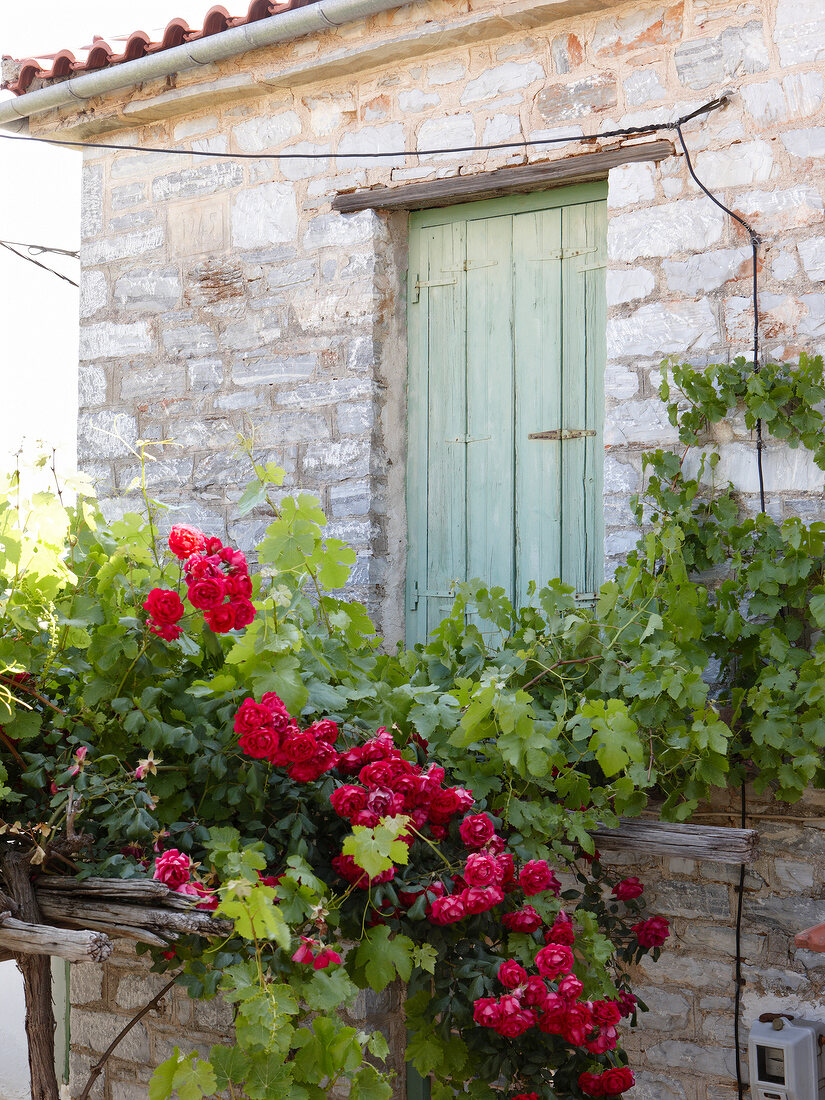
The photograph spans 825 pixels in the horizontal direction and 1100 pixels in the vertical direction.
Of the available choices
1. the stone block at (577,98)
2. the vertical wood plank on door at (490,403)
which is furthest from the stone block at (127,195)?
the stone block at (577,98)

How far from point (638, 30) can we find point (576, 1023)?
119 inches

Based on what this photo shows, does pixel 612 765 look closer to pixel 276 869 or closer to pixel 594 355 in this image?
pixel 276 869

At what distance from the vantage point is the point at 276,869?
2.30m

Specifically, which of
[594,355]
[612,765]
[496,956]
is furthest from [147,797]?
[594,355]

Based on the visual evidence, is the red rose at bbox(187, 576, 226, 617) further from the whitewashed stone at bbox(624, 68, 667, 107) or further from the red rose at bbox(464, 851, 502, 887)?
the whitewashed stone at bbox(624, 68, 667, 107)

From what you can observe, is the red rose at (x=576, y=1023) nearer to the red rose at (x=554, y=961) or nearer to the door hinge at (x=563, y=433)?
the red rose at (x=554, y=961)

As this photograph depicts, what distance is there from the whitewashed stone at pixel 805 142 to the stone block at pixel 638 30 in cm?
52

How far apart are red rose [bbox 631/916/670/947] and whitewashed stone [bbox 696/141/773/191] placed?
2.28 meters

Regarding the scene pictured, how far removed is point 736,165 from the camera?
3318 mm

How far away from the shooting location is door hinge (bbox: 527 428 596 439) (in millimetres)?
3716

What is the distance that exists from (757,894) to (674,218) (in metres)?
2.15

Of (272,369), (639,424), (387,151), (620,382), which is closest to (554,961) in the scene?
(639,424)

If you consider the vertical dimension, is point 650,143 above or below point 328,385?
above

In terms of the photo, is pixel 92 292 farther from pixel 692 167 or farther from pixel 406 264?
pixel 692 167
